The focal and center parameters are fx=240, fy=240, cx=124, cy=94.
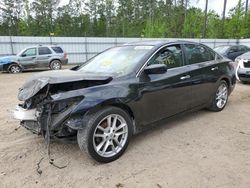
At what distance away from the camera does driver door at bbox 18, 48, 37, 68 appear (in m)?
13.7

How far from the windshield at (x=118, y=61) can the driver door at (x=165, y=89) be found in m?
0.23

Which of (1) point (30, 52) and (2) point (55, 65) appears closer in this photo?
(1) point (30, 52)

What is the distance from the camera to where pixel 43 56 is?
46.7ft

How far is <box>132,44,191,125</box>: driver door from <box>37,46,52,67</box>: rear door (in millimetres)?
11578

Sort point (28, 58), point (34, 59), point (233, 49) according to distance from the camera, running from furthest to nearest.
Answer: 1. point (233, 49)
2. point (34, 59)
3. point (28, 58)

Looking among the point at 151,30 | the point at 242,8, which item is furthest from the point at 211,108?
the point at 242,8

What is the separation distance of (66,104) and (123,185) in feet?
3.85

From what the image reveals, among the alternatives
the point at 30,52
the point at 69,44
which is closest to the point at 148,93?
the point at 30,52

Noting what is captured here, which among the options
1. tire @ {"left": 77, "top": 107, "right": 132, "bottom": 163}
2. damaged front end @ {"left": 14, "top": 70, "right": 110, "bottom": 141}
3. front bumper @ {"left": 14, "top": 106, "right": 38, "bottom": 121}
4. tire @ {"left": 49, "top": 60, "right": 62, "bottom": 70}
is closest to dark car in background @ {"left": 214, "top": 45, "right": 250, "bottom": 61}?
tire @ {"left": 49, "top": 60, "right": 62, "bottom": 70}

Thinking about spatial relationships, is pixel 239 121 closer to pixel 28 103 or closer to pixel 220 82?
pixel 220 82

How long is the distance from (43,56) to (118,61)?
37.6 ft

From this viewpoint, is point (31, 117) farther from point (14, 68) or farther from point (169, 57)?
point (14, 68)

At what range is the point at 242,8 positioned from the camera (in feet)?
107

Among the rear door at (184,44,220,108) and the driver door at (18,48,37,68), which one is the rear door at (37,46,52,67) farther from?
the rear door at (184,44,220,108)
